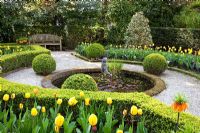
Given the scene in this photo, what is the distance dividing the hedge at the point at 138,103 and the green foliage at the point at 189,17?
1214 centimetres

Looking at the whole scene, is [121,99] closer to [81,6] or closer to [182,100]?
[182,100]

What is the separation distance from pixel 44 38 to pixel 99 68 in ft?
25.0

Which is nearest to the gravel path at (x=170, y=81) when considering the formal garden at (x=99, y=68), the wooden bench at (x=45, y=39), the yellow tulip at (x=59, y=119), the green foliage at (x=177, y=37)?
the formal garden at (x=99, y=68)

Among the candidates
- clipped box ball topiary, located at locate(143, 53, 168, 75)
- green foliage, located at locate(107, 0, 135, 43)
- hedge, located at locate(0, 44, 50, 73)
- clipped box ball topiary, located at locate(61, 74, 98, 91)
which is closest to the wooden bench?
green foliage, located at locate(107, 0, 135, 43)

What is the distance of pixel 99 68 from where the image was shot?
10.6 metres

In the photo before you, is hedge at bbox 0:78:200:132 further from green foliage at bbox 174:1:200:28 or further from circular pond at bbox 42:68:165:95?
green foliage at bbox 174:1:200:28

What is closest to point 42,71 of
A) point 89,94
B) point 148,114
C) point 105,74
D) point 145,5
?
point 105,74

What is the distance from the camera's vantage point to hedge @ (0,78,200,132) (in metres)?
4.20

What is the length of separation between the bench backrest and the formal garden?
0.05 metres

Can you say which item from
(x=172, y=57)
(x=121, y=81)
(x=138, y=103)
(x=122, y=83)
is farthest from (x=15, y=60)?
(x=138, y=103)

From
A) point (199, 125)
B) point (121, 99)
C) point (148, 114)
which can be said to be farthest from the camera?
point (121, 99)

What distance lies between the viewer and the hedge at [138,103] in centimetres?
420

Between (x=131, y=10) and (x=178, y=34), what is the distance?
2942mm

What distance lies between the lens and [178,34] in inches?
626
